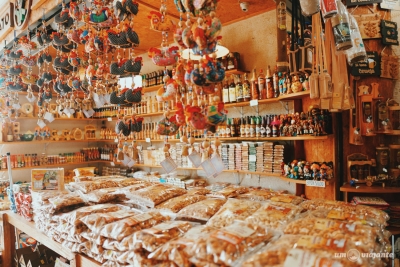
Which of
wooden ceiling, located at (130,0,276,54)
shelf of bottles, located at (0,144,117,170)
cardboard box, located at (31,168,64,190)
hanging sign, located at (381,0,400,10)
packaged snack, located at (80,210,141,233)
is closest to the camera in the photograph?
packaged snack, located at (80,210,141,233)

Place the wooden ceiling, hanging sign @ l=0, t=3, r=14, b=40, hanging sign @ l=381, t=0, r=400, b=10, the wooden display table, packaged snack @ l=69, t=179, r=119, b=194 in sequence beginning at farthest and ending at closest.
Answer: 1. hanging sign @ l=0, t=3, r=14, b=40
2. the wooden ceiling
3. hanging sign @ l=381, t=0, r=400, b=10
4. packaged snack @ l=69, t=179, r=119, b=194
5. the wooden display table

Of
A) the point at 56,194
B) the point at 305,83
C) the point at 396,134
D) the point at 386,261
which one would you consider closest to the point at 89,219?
the point at 56,194

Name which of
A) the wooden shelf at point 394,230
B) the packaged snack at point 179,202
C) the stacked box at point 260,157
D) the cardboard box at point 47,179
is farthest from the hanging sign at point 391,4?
the cardboard box at point 47,179

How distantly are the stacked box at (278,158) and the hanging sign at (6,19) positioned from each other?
3.19 m

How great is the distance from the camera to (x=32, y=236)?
1.98 metres

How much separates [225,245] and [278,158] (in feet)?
7.60

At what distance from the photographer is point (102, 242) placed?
1.33m

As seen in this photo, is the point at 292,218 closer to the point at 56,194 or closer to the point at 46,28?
the point at 56,194

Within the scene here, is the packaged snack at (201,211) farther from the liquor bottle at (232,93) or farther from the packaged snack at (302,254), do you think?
the liquor bottle at (232,93)

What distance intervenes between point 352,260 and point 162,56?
1.25 meters

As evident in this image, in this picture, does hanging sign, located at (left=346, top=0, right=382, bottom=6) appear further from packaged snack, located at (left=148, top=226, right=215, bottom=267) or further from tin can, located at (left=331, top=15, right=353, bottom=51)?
packaged snack, located at (left=148, top=226, right=215, bottom=267)

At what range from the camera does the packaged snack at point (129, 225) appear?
1.23 metres

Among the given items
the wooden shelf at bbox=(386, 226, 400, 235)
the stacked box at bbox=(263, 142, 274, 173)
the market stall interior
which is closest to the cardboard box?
the market stall interior

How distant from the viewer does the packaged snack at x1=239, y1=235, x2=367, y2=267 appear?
0.83 metres
